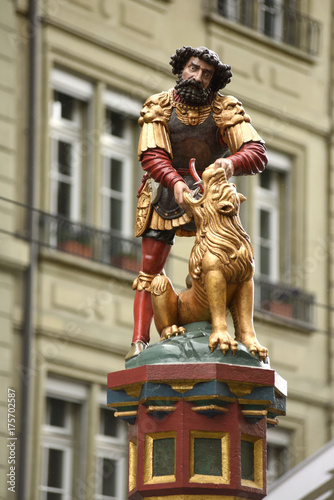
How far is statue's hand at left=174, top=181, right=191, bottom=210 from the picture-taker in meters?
7.39

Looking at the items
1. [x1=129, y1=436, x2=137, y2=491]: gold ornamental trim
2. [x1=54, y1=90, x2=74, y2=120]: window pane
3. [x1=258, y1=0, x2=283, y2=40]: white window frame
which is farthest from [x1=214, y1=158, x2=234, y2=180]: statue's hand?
[x1=258, y1=0, x2=283, y2=40]: white window frame

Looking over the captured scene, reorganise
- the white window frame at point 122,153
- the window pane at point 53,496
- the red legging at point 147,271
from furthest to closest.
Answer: the white window frame at point 122,153, the window pane at point 53,496, the red legging at point 147,271

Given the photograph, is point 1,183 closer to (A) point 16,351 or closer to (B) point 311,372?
(A) point 16,351

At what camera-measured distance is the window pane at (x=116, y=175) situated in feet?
56.0

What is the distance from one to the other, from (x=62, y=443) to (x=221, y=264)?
28.8 ft

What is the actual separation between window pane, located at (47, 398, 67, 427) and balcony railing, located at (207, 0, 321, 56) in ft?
16.3

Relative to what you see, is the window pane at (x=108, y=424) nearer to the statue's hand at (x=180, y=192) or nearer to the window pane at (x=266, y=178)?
the window pane at (x=266, y=178)

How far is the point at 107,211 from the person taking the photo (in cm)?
1695

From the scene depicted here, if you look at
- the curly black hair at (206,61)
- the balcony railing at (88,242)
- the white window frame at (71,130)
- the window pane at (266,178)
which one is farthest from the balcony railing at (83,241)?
the curly black hair at (206,61)

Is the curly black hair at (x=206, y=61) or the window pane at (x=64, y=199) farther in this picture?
the window pane at (x=64, y=199)

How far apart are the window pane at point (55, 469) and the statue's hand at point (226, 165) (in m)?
8.55

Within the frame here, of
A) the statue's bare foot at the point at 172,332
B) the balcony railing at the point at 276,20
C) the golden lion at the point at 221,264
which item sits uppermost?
the balcony railing at the point at 276,20

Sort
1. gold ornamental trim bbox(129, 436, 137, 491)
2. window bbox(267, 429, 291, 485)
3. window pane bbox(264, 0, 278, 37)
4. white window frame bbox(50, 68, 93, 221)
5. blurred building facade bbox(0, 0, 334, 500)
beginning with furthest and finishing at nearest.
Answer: window pane bbox(264, 0, 278, 37) < window bbox(267, 429, 291, 485) < white window frame bbox(50, 68, 93, 221) < blurred building facade bbox(0, 0, 334, 500) < gold ornamental trim bbox(129, 436, 137, 491)

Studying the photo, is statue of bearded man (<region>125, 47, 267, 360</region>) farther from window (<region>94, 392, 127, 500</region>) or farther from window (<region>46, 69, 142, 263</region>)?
window (<region>46, 69, 142, 263</region>)
